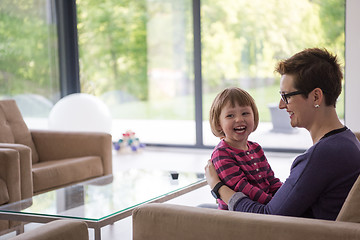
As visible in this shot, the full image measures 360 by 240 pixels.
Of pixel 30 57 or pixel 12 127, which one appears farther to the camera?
→ pixel 30 57

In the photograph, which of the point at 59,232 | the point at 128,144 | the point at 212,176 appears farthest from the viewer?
the point at 128,144

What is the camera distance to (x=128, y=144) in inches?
278

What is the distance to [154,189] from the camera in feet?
12.1

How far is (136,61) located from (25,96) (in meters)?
1.41

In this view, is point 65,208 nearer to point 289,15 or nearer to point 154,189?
point 154,189

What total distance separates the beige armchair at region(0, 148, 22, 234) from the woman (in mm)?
2074

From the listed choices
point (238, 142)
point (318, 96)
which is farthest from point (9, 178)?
point (318, 96)

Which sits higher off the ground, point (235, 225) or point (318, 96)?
point (318, 96)

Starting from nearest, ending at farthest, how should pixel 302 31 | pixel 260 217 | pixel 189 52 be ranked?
pixel 260 217 → pixel 302 31 → pixel 189 52

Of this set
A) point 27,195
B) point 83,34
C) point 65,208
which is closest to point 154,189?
point 65,208

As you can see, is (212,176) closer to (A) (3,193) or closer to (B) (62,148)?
(A) (3,193)

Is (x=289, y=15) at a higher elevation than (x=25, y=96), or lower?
higher

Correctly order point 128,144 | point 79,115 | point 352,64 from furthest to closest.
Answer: point 128,144 → point 79,115 → point 352,64

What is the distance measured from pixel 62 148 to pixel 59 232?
3.17 m
